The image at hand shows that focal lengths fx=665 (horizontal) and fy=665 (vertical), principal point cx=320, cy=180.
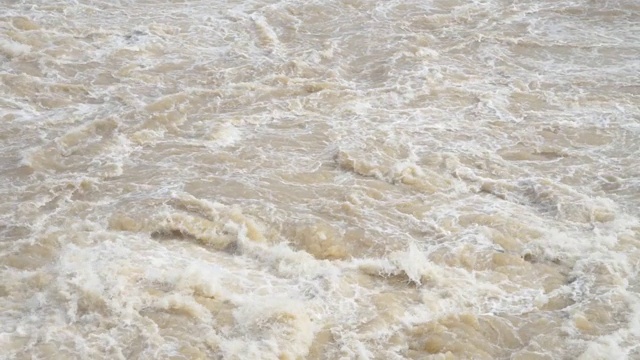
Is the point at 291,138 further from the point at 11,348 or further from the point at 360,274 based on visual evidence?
the point at 11,348

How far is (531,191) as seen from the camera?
7.56m

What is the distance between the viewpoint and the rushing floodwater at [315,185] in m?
5.50

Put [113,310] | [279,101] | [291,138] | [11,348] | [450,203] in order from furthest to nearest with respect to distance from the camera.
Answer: [279,101] → [291,138] → [450,203] → [113,310] → [11,348]

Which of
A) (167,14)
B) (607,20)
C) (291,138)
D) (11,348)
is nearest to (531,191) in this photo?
(291,138)

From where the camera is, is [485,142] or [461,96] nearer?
[485,142]

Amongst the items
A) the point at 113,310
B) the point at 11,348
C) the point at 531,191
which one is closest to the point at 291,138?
the point at 531,191

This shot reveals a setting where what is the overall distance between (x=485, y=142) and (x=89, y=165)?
16.2ft

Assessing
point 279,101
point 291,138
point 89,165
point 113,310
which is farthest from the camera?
point 279,101

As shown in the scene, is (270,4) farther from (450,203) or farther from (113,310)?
(113,310)

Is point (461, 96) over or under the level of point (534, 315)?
over

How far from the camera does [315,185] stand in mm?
7582

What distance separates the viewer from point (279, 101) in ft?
31.2

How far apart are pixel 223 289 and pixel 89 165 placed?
9.68 feet

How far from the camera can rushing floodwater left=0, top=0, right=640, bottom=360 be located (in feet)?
18.0
